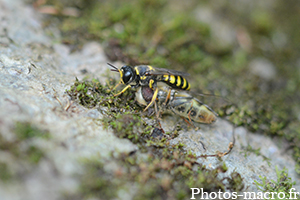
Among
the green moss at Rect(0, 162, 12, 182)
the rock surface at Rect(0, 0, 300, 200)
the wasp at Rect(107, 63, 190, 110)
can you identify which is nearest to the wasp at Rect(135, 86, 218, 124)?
the wasp at Rect(107, 63, 190, 110)

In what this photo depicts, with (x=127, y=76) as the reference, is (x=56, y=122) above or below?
below

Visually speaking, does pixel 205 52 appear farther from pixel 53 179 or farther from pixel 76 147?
pixel 53 179

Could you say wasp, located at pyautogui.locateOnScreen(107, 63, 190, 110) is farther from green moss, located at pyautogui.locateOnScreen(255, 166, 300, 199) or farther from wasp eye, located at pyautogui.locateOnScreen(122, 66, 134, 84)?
green moss, located at pyautogui.locateOnScreen(255, 166, 300, 199)

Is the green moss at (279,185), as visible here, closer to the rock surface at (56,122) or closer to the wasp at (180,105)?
the rock surface at (56,122)

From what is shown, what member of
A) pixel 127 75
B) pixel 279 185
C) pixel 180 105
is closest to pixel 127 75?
pixel 127 75

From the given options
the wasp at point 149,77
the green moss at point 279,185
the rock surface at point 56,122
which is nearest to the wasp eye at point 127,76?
the wasp at point 149,77

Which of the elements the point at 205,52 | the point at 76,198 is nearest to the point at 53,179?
the point at 76,198

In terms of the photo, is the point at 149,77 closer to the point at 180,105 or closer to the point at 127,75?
the point at 127,75
